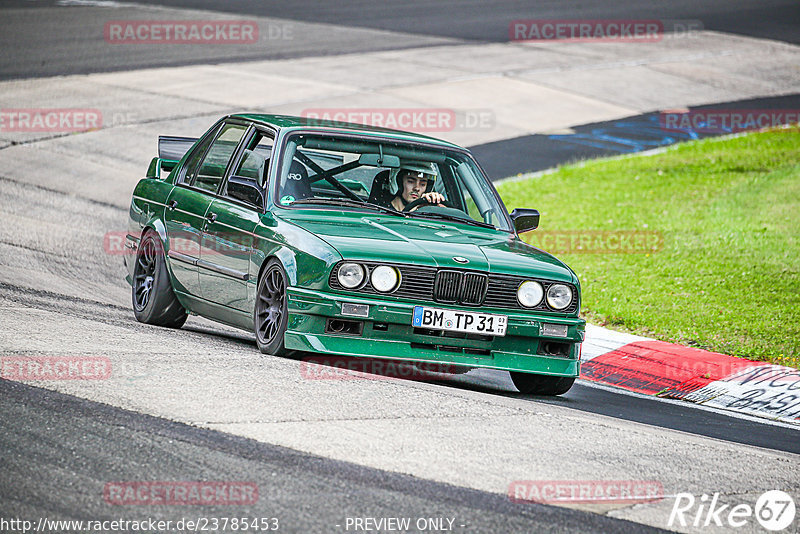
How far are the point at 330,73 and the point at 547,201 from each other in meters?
10.3

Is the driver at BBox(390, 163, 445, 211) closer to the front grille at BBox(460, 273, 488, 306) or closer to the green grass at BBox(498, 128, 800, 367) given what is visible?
the front grille at BBox(460, 273, 488, 306)

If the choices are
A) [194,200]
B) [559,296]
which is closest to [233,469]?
[559,296]

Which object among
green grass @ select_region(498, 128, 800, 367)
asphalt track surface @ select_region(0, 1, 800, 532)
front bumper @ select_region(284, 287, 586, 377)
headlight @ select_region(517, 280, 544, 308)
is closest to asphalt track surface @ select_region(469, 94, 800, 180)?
green grass @ select_region(498, 128, 800, 367)

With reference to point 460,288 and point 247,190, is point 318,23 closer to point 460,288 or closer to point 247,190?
point 247,190

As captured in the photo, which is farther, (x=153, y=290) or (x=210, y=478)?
(x=153, y=290)

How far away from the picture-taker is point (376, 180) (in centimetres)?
845

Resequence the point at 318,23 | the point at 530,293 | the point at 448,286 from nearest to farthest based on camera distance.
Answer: the point at 448,286 < the point at 530,293 < the point at 318,23

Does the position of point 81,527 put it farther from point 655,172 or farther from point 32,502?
point 655,172

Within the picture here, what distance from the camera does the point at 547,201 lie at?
53.8ft

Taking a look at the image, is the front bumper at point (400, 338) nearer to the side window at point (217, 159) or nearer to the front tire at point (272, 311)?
the front tire at point (272, 311)

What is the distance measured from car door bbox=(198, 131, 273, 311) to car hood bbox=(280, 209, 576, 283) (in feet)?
1.27

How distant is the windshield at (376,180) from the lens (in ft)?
27.0

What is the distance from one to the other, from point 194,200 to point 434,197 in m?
1.78

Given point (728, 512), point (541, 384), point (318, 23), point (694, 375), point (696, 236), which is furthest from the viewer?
point (318, 23)
